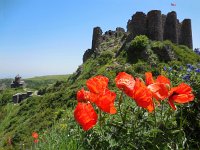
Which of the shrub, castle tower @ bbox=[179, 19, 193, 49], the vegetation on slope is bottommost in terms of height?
the vegetation on slope

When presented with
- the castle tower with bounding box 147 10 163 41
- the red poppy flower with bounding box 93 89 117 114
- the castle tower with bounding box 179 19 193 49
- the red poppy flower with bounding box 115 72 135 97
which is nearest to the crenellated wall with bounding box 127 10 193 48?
the castle tower with bounding box 147 10 163 41

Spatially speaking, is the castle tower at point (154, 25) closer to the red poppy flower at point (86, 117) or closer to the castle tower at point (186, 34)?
the castle tower at point (186, 34)

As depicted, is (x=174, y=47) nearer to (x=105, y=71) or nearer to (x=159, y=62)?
(x=159, y=62)

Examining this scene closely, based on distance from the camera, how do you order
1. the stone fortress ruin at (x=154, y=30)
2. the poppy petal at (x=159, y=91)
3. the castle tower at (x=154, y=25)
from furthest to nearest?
the stone fortress ruin at (x=154, y=30) → the castle tower at (x=154, y=25) → the poppy petal at (x=159, y=91)

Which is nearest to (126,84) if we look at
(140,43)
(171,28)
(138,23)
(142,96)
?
(142,96)

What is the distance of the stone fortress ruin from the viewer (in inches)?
1200

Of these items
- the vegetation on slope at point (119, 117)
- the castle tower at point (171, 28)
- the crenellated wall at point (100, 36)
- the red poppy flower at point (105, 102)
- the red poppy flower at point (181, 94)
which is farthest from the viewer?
the crenellated wall at point (100, 36)

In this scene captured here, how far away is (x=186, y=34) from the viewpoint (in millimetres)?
36125

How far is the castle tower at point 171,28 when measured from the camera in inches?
1329

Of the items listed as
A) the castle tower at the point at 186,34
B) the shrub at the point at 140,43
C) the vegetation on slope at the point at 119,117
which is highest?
the castle tower at the point at 186,34

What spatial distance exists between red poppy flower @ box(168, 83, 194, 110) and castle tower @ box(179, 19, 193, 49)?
109 ft

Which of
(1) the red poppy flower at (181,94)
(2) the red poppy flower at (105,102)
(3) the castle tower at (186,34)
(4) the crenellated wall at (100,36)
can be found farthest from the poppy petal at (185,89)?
(4) the crenellated wall at (100,36)

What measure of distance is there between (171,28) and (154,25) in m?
4.08

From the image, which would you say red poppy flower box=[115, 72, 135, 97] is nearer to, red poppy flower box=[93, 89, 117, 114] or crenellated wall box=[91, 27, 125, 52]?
red poppy flower box=[93, 89, 117, 114]
